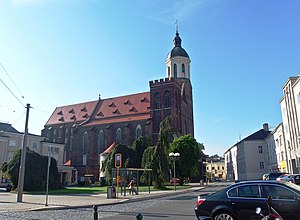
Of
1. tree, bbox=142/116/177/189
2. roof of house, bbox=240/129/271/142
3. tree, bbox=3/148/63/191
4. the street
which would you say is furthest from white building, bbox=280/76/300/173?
tree, bbox=3/148/63/191

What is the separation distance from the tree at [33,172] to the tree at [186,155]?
20064 millimetres

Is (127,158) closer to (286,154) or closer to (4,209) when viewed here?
(286,154)

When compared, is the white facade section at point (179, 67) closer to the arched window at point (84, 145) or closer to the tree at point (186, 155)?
the tree at point (186, 155)

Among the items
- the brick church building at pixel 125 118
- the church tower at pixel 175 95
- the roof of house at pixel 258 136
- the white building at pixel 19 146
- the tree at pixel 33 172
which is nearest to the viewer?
the tree at pixel 33 172

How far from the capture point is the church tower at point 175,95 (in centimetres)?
5997

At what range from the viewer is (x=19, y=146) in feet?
164

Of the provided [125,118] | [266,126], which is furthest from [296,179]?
[266,126]

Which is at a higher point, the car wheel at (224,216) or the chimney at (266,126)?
the chimney at (266,126)

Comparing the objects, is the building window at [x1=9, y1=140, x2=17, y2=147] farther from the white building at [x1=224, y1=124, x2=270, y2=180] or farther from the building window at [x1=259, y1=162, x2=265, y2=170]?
the building window at [x1=259, y1=162, x2=265, y2=170]

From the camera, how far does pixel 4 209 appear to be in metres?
15.0

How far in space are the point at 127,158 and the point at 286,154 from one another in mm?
27986

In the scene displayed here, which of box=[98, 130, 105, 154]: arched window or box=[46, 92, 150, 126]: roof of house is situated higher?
box=[46, 92, 150, 126]: roof of house

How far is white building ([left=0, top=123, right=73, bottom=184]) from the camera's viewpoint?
155 ft

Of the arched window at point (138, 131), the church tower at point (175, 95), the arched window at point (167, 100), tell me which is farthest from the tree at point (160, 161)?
the arched window at point (138, 131)
